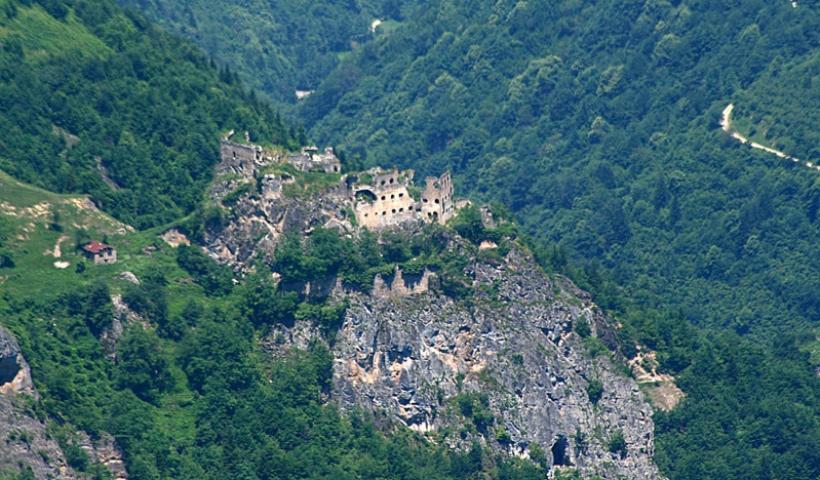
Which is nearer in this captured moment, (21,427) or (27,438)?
(27,438)

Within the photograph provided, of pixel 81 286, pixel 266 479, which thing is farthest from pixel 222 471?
pixel 81 286

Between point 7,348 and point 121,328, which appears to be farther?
point 121,328

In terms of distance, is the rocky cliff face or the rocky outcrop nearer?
the rocky outcrop

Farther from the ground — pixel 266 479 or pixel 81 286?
pixel 81 286

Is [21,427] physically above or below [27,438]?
above

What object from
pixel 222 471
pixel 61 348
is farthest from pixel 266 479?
pixel 61 348

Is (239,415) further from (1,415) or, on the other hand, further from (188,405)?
(1,415)

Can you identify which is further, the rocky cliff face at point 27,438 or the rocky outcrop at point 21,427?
the rocky cliff face at point 27,438
